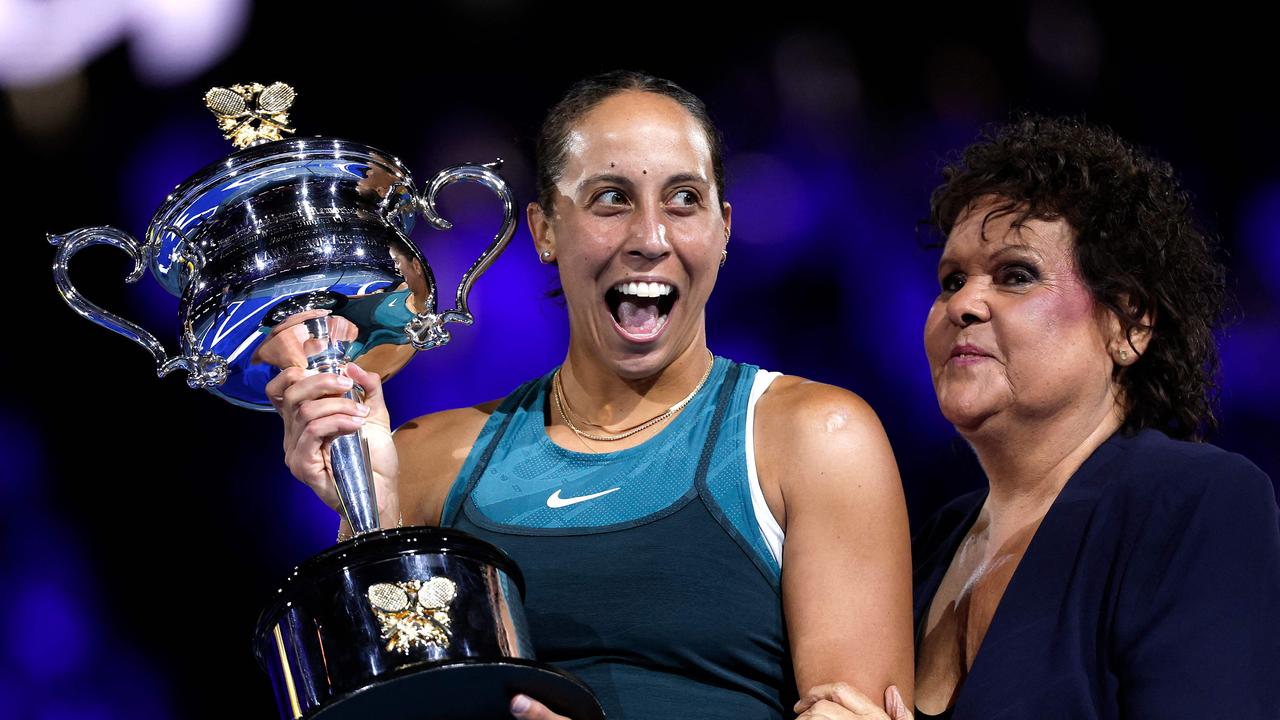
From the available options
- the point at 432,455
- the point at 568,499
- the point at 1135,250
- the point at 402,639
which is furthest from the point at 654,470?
the point at 1135,250

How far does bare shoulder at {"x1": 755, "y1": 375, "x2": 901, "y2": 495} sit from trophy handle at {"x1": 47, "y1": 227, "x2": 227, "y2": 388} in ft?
2.17

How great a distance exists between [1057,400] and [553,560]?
2.34ft

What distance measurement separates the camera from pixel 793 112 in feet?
8.57

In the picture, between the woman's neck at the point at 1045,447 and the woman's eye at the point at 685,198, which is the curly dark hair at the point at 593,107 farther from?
the woman's neck at the point at 1045,447

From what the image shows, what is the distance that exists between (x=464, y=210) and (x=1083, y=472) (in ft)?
4.12

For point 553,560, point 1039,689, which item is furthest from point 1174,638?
point 553,560

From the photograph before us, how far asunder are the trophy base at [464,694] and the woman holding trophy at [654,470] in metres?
0.03

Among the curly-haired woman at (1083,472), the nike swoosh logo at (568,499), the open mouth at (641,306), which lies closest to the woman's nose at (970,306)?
the curly-haired woman at (1083,472)

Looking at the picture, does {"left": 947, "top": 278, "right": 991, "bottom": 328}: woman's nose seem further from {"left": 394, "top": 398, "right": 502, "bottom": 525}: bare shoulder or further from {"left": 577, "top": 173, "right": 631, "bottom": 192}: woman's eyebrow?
{"left": 394, "top": 398, "right": 502, "bottom": 525}: bare shoulder

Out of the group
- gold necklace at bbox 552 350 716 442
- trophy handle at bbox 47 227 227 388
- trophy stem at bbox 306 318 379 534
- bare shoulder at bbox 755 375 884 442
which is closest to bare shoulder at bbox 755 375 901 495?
bare shoulder at bbox 755 375 884 442

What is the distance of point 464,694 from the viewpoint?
144 cm

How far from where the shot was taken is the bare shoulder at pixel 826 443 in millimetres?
1686

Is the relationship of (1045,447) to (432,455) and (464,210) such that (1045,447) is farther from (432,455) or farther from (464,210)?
(464,210)

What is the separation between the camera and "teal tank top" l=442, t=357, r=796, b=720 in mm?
1643
